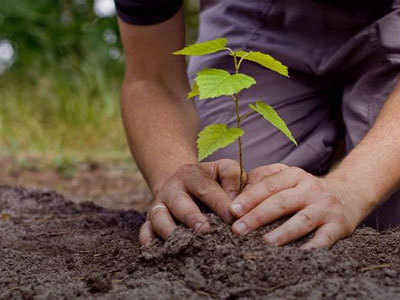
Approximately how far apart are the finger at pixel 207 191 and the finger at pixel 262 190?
0.12ft

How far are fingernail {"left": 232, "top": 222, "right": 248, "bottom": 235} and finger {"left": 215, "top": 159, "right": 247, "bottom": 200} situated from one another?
0.12 meters

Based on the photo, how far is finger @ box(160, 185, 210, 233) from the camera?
1406mm

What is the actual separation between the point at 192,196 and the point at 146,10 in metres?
0.75

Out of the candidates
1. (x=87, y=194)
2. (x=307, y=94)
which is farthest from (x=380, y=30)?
(x=87, y=194)

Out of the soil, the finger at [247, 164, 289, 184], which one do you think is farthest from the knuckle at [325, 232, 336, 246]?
the soil

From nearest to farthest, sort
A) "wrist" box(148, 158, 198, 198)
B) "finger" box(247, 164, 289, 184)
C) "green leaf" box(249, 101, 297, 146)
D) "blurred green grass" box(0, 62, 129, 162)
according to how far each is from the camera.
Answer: "green leaf" box(249, 101, 297, 146) < "finger" box(247, 164, 289, 184) < "wrist" box(148, 158, 198, 198) < "blurred green grass" box(0, 62, 129, 162)

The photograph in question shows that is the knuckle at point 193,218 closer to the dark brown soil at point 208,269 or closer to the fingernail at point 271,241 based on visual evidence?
the dark brown soil at point 208,269

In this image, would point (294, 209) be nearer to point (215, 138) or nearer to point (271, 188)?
point (271, 188)

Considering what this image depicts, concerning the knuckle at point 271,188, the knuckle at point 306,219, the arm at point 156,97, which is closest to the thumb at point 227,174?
the knuckle at point 271,188

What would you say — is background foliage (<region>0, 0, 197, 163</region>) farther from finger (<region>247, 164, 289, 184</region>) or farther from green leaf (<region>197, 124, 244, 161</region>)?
green leaf (<region>197, 124, 244, 161</region>)

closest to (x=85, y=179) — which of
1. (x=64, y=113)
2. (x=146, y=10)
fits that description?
(x=64, y=113)

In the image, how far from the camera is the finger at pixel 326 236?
4.42 feet

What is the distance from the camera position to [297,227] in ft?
4.43

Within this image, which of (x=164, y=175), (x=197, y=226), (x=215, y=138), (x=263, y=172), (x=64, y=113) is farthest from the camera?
(x=64, y=113)
